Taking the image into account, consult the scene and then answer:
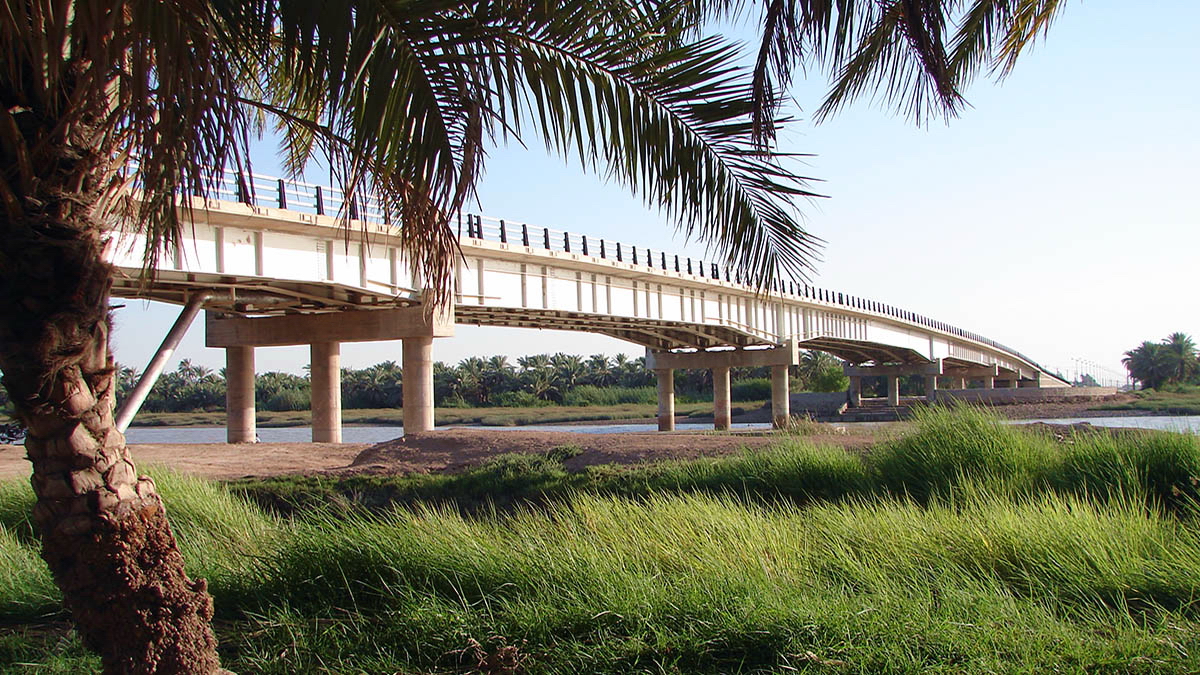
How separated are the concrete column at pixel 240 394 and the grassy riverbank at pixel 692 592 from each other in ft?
89.0

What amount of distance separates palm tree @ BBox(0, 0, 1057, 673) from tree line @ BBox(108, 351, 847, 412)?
84.0 meters

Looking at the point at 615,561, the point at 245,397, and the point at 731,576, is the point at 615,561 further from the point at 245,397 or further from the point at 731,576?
the point at 245,397

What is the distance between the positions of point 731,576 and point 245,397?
3269cm

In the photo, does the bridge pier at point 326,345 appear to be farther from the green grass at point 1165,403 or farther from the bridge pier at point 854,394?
the bridge pier at point 854,394

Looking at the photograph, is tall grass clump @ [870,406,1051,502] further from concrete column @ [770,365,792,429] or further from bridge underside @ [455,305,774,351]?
concrete column @ [770,365,792,429]

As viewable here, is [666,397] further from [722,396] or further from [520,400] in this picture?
[520,400]

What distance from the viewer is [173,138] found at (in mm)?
4621

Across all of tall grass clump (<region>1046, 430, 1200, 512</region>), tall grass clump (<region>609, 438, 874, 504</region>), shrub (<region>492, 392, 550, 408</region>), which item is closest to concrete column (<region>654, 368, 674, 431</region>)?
shrub (<region>492, 392, 550, 408</region>)

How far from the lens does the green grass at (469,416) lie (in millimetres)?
78125

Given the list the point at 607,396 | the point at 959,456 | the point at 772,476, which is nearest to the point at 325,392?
the point at 772,476

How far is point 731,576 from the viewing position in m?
6.06

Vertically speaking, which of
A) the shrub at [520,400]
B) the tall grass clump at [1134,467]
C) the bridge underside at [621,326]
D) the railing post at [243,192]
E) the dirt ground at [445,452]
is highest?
the bridge underside at [621,326]

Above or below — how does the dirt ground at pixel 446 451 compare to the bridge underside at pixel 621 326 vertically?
below

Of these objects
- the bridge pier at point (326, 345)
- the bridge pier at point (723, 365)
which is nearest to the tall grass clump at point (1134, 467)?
the bridge pier at point (326, 345)
